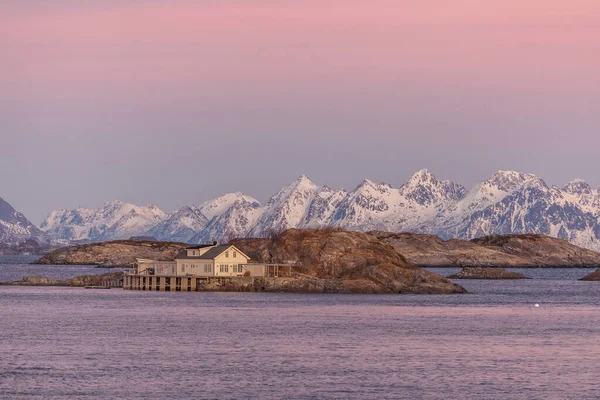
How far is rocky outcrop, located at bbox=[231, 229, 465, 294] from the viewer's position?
151 meters

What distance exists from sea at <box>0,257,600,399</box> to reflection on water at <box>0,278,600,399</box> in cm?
11

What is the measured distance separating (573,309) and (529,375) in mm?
72337

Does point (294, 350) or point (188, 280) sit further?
point (188, 280)

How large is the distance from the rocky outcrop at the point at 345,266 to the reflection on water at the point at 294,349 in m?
11.2

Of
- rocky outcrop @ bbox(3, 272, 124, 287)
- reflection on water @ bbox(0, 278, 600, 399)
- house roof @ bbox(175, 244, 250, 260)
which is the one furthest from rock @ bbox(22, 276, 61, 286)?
reflection on water @ bbox(0, 278, 600, 399)

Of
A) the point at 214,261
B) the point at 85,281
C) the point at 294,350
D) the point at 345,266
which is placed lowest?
the point at 294,350

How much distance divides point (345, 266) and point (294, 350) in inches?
2857

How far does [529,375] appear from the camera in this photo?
2677 inches

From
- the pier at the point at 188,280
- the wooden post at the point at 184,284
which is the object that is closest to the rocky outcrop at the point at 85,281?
the pier at the point at 188,280

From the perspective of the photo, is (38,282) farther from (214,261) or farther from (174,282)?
(214,261)

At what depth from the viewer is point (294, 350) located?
266 feet

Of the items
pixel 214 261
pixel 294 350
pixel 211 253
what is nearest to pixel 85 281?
pixel 211 253

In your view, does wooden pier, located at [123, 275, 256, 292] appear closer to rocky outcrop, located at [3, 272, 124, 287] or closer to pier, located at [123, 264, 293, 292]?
pier, located at [123, 264, 293, 292]

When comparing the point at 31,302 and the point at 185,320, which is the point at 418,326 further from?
Result: the point at 31,302
